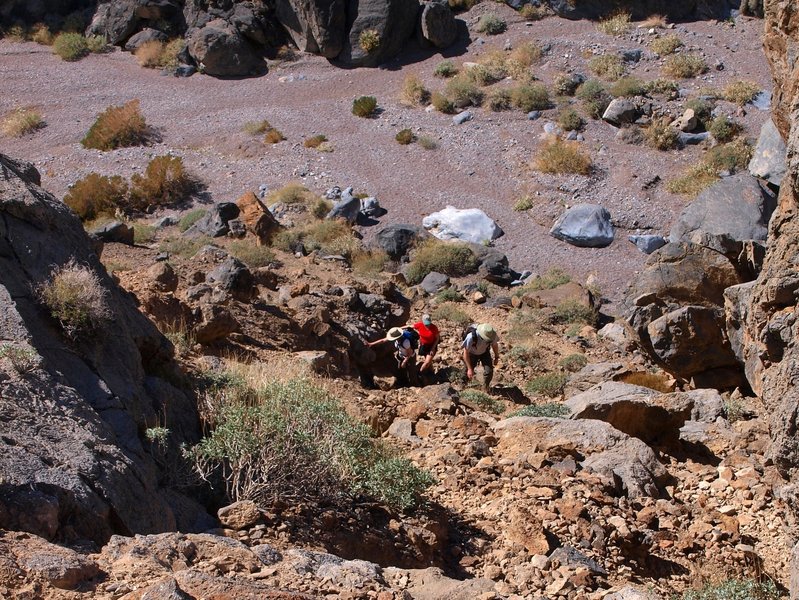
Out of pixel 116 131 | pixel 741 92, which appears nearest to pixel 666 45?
pixel 741 92

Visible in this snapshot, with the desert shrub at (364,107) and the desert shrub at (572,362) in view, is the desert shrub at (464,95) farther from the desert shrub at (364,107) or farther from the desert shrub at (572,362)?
the desert shrub at (572,362)

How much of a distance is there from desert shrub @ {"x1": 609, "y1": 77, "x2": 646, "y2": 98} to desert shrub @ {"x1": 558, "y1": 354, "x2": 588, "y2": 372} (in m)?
12.6

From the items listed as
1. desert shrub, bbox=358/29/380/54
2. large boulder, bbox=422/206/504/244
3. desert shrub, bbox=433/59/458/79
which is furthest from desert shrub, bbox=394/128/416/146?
desert shrub, bbox=358/29/380/54

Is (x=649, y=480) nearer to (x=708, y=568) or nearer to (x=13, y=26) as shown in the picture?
(x=708, y=568)

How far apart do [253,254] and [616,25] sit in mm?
16910

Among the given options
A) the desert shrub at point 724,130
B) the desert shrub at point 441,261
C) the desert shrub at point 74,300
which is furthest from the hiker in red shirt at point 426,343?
the desert shrub at point 724,130

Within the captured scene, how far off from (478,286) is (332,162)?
25.7 ft

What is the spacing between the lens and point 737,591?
5145mm

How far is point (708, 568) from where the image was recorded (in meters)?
5.83

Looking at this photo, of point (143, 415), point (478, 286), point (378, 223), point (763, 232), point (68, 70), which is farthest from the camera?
point (68, 70)

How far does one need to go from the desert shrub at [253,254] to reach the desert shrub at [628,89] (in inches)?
491

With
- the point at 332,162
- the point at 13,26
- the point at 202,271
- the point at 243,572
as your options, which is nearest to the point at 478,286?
the point at 202,271

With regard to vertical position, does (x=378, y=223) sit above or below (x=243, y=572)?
below

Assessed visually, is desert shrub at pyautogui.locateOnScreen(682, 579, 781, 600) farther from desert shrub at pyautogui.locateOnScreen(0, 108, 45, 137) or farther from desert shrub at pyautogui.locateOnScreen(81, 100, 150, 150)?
desert shrub at pyautogui.locateOnScreen(0, 108, 45, 137)
